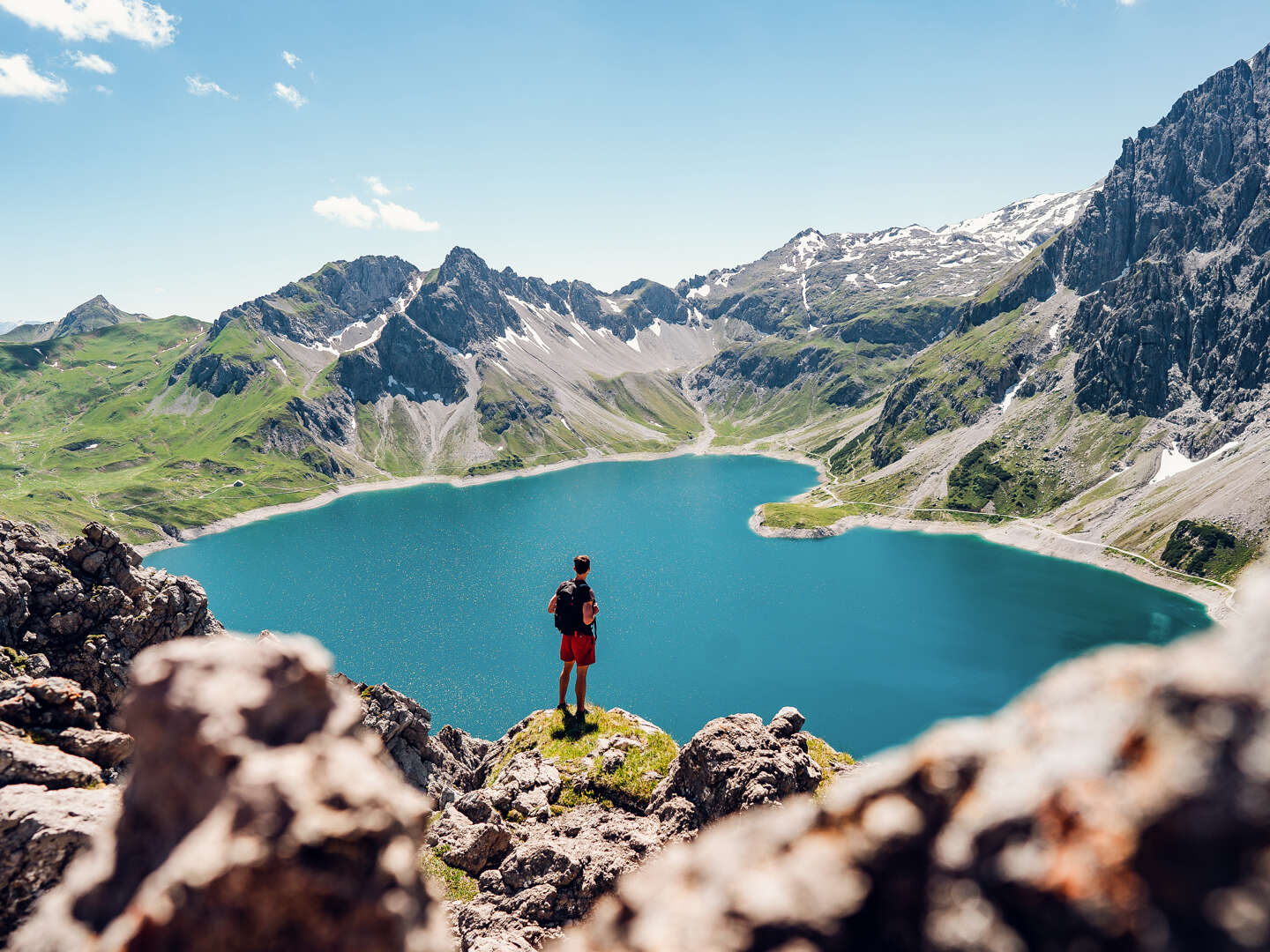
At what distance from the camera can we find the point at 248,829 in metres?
4.55

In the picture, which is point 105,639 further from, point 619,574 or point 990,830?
point 619,574

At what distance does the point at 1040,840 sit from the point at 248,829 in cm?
517

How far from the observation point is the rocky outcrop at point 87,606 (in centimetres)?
2248

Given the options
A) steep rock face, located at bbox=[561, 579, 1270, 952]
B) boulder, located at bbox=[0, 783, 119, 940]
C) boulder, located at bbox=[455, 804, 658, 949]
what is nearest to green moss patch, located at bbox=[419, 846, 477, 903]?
boulder, located at bbox=[455, 804, 658, 949]

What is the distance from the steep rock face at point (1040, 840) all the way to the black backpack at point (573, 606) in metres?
18.1

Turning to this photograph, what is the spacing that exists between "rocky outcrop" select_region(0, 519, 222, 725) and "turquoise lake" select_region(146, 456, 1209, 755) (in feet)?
229

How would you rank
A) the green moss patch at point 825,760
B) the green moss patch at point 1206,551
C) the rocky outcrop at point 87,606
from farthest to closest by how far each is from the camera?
1. the green moss patch at point 1206,551
2. the rocky outcrop at point 87,606
3. the green moss patch at point 825,760

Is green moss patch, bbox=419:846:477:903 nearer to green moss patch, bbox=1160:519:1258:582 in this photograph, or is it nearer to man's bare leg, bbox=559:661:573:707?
man's bare leg, bbox=559:661:573:707

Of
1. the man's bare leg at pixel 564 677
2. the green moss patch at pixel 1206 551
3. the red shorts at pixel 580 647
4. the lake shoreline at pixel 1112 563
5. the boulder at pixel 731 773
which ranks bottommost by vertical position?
the lake shoreline at pixel 1112 563

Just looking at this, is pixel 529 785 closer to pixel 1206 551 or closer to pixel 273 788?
pixel 273 788

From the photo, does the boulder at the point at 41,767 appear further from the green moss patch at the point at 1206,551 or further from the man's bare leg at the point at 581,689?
the green moss patch at the point at 1206,551

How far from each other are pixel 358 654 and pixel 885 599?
113 metres

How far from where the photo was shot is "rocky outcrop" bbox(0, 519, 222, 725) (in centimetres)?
2248

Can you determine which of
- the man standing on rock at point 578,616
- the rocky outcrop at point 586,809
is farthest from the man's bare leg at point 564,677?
the rocky outcrop at point 586,809
